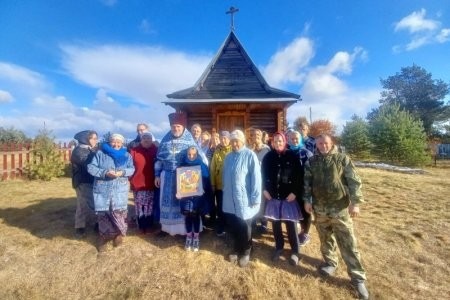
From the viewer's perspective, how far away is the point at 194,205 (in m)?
4.25

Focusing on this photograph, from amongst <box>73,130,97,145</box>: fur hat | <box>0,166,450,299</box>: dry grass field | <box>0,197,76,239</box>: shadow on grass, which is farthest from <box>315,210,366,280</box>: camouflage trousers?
<box>0,197,76,239</box>: shadow on grass

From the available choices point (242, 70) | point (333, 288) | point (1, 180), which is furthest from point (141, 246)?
point (1, 180)

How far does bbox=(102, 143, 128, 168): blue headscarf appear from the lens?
4.34 meters

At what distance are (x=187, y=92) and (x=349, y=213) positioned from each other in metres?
8.07

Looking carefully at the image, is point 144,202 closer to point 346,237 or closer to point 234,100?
point 346,237

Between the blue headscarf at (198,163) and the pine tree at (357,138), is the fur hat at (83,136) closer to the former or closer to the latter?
→ the blue headscarf at (198,163)

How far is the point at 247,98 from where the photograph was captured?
979cm

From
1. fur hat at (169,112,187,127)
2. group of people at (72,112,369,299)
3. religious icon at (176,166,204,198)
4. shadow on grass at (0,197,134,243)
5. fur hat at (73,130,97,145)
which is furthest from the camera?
shadow on grass at (0,197,134,243)

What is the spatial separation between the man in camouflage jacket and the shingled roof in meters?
6.10

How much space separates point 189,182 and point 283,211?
1.50 m

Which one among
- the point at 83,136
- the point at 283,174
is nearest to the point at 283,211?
the point at 283,174

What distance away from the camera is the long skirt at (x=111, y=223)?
4.42m

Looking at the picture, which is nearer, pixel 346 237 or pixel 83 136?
pixel 346 237

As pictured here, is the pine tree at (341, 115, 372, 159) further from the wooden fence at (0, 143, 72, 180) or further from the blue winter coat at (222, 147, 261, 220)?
the wooden fence at (0, 143, 72, 180)
